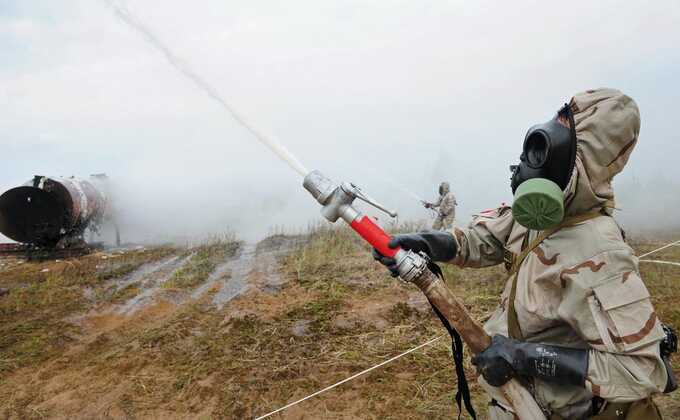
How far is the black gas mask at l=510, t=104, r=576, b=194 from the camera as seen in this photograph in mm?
1688

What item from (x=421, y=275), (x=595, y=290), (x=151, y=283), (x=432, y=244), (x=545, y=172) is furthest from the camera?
(x=151, y=283)

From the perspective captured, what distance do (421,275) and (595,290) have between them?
2.32ft

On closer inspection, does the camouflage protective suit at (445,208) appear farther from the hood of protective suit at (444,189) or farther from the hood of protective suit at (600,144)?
the hood of protective suit at (600,144)

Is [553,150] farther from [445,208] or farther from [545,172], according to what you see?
[445,208]

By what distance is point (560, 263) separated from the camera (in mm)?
1653

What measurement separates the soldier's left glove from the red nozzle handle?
24.3 inches

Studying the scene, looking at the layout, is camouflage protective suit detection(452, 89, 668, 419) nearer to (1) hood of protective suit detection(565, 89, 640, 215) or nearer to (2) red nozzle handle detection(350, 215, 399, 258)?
(1) hood of protective suit detection(565, 89, 640, 215)

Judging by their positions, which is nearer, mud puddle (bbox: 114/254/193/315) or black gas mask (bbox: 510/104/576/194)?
black gas mask (bbox: 510/104/576/194)

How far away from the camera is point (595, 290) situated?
1.50 metres

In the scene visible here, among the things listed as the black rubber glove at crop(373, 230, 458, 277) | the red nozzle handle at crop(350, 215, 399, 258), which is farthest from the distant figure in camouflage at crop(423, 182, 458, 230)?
the red nozzle handle at crop(350, 215, 399, 258)

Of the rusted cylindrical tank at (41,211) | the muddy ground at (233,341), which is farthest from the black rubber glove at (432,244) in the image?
the rusted cylindrical tank at (41,211)

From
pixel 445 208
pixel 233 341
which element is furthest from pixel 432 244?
pixel 445 208

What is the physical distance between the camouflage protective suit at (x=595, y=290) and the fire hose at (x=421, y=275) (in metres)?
0.11

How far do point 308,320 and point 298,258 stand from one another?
502 cm
